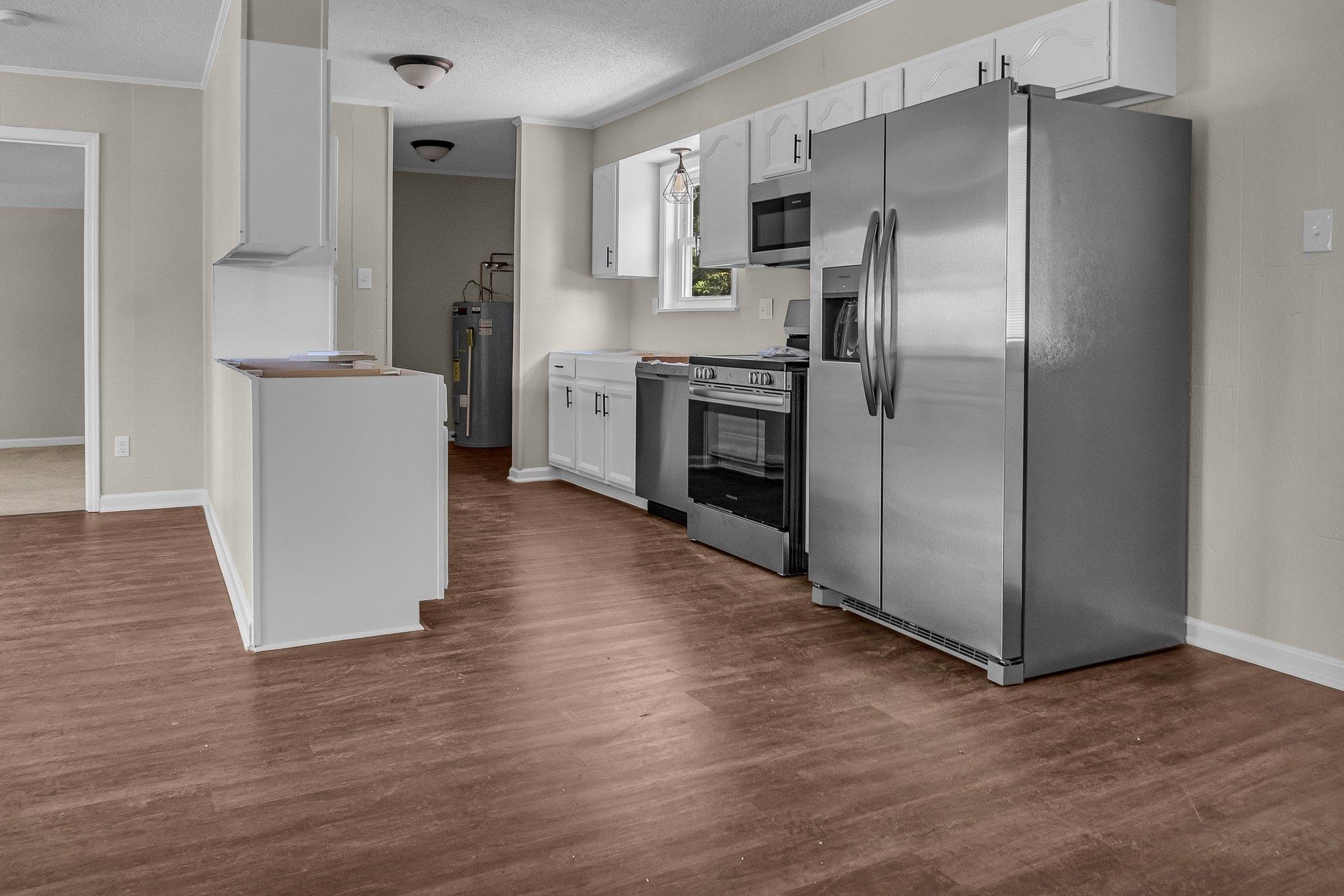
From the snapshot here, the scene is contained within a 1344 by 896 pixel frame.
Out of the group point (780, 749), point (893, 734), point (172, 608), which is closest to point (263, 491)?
point (172, 608)

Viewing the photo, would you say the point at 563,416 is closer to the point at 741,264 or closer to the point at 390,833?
the point at 741,264

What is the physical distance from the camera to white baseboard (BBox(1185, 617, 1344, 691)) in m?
2.79

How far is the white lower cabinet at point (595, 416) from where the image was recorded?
5645mm

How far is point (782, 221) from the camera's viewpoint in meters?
4.53

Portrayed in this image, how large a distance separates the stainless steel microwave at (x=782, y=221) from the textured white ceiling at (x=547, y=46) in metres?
0.75

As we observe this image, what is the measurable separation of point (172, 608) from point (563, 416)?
3226mm

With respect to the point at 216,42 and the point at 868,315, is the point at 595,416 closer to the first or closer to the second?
the point at 216,42

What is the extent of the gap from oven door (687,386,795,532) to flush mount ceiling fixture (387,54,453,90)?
225 centimetres

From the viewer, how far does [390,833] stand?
75.9 inches

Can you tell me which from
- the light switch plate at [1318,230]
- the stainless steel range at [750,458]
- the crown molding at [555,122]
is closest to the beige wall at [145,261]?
the crown molding at [555,122]

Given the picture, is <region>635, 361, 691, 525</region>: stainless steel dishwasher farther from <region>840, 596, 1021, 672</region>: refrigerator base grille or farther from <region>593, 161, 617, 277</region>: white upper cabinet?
<region>840, 596, 1021, 672</region>: refrigerator base grille

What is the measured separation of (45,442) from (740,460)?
23.9 feet

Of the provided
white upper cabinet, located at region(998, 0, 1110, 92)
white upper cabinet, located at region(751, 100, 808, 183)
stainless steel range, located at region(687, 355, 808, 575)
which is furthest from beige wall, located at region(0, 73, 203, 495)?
white upper cabinet, located at region(998, 0, 1110, 92)

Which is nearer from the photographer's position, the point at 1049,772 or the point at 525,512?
the point at 1049,772
